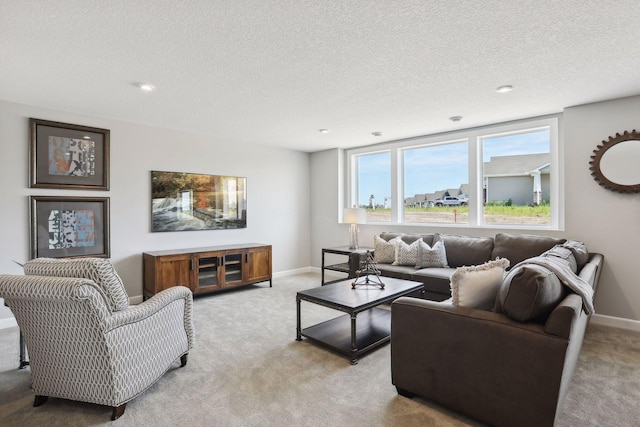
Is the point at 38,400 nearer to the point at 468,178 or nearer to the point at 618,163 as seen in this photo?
the point at 468,178

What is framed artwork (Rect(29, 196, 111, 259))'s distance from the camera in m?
3.72

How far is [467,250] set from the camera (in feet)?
14.0

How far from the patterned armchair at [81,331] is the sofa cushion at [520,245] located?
3.41 metres

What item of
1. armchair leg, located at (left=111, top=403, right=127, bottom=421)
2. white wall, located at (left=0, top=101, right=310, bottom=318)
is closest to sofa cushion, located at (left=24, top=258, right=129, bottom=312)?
armchair leg, located at (left=111, top=403, right=127, bottom=421)

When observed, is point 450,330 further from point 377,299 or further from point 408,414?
point 377,299

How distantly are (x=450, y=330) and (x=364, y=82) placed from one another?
2.16 meters

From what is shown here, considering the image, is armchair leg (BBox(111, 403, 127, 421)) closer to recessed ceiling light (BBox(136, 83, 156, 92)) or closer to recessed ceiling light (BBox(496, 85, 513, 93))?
recessed ceiling light (BBox(136, 83, 156, 92))

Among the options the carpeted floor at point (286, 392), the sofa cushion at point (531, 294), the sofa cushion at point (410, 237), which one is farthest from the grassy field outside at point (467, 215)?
the sofa cushion at point (531, 294)

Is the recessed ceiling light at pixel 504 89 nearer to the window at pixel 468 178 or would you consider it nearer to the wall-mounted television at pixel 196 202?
the window at pixel 468 178

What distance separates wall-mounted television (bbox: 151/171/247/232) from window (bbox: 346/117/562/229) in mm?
2014

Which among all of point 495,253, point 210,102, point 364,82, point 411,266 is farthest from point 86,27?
point 495,253

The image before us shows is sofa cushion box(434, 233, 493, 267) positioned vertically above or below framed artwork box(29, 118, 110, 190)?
below

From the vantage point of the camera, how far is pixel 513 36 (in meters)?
2.24

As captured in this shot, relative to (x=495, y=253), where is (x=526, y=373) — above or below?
below
